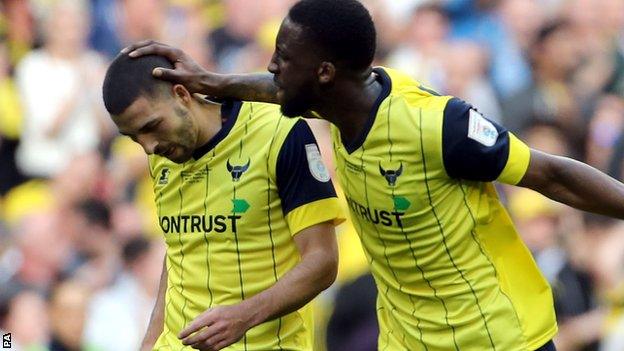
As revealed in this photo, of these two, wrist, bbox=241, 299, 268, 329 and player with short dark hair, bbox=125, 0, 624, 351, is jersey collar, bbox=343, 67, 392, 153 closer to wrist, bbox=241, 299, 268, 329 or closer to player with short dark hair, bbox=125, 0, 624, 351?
player with short dark hair, bbox=125, 0, 624, 351

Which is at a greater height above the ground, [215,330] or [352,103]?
[352,103]

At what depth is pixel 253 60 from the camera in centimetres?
1069

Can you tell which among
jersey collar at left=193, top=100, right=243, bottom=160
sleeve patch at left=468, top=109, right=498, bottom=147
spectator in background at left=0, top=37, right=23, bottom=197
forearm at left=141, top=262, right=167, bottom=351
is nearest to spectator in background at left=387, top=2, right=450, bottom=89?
spectator in background at left=0, top=37, right=23, bottom=197

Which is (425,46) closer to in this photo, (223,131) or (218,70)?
(218,70)

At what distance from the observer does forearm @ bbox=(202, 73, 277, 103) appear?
554 centimetres

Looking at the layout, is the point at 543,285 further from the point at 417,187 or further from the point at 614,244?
the point at 614,244

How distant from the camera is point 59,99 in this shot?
425 inches

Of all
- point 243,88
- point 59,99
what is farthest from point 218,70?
point 243,88

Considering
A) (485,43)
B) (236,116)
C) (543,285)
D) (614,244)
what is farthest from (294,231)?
(485,43)

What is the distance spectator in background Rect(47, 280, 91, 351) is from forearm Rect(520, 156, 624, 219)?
5.22 m

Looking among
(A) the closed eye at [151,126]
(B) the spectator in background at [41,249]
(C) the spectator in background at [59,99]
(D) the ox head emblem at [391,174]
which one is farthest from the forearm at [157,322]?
(C) the spectator in background at [59,99]

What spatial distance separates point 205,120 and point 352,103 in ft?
2.12

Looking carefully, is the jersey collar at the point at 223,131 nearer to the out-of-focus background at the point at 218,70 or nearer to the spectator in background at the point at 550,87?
the out-of-focus background at the point at 218,70

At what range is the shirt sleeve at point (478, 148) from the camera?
4.92 metres
